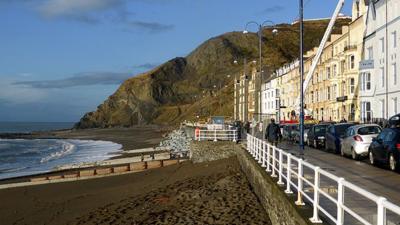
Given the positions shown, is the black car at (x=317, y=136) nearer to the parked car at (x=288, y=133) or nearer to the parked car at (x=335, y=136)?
the parked car at (x=335, y=136)

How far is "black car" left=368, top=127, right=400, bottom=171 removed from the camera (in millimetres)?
16938

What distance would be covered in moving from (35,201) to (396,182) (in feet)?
56.4

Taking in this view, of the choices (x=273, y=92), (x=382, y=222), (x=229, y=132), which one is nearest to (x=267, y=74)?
(x=273, y=92)

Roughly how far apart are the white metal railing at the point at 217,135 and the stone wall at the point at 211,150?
46.6 inches

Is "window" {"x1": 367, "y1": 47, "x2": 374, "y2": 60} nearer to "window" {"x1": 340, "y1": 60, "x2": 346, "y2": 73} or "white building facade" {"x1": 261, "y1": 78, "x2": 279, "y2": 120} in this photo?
"window" {"x1": 340, "y1": 60, "x2": 346, "y2": 73}

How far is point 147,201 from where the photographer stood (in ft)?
65.1

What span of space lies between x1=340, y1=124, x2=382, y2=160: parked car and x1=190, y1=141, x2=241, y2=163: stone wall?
9018 mm

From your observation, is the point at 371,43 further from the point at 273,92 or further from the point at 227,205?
the point at 273,92

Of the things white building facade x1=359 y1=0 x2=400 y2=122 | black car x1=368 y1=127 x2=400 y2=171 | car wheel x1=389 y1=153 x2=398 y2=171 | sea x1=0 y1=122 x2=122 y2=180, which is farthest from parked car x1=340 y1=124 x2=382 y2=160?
sea x1=0 y1=122 x2=122 y2=180

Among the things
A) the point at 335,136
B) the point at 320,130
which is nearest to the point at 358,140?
the point at 335,136

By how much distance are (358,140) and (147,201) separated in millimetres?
8999

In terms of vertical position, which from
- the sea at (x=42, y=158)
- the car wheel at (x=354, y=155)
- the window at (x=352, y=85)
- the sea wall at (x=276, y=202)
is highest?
the window at (x=352, y=85)

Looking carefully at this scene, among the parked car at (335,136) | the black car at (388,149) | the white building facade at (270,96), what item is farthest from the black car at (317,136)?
the white building facade at (270,96)

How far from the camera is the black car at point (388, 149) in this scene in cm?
1694
